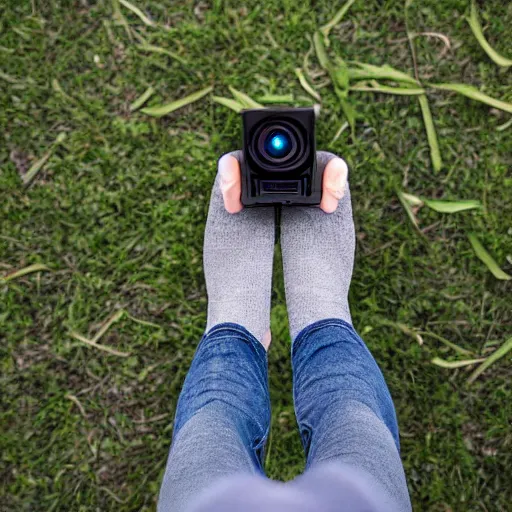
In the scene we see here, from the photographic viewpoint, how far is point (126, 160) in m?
1.25

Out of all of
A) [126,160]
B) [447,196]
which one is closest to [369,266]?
[447,196]

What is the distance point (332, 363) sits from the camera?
0.98m

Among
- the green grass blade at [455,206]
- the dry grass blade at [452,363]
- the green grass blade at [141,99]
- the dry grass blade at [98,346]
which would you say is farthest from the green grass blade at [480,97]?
the dry grass blade at [98,346]

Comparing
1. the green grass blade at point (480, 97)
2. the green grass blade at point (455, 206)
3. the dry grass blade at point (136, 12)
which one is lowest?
the green grass blade at point (455, 206)

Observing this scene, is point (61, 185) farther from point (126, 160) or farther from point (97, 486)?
point (97, 486)

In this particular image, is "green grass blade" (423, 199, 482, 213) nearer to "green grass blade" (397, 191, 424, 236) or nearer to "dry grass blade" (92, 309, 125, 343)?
"green grass blade" (397, 191, 424, 236)

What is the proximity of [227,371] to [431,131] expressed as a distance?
2.46 ft

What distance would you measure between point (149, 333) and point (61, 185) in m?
0.43

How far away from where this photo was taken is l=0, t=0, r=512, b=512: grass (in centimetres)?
123

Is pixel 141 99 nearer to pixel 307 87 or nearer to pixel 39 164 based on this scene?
pixel 39 164

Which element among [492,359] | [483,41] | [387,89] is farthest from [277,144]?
[492,359]

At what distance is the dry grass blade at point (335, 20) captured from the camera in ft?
4.01

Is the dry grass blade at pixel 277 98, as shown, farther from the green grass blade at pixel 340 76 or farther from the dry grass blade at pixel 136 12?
the dry grass blade at pixel 136 12

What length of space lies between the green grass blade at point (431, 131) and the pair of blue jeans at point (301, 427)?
1.54ft
